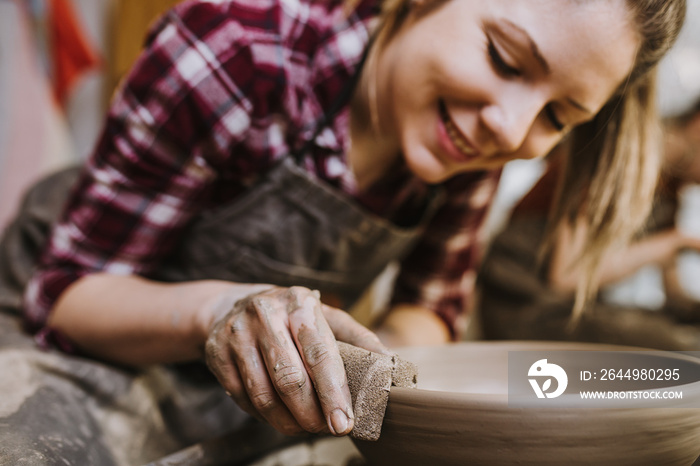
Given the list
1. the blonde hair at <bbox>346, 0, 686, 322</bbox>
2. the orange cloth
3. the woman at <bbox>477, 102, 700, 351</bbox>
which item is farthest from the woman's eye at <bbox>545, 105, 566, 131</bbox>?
the orange cloth

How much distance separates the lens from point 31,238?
89 centimetres

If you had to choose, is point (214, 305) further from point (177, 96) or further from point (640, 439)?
point (640, 439)

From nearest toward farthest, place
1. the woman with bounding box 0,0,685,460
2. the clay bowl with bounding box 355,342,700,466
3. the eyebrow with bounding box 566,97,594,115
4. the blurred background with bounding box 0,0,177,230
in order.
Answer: the clay bowl with bounding box 355,342,700,466 < the woman with bounding box 0,0,685,460 < the eyebrow with bounding box 566,97,594,115 < the blurred background with bounding box 0,0,177,230

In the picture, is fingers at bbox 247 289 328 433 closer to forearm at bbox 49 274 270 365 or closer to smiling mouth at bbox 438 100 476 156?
forearm at bbox 49 274 270 365

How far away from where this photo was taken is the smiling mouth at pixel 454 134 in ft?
2.09

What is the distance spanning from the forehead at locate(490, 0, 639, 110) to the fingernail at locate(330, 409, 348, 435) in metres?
A: 0.41

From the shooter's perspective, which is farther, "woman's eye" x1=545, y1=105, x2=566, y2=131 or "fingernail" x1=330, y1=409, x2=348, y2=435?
"woman's eye" x1=545, y1=105, x2=566, y2=131

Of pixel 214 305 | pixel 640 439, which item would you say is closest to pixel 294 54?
pixel 214 305

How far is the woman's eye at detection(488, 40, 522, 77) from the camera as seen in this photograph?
22.9 inches

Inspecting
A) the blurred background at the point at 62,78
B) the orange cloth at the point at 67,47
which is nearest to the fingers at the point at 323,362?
the blurred background at the point at 62,78

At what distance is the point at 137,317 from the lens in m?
0.62

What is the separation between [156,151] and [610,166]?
66 centimetres

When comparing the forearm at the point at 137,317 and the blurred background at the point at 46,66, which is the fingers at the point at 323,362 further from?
the blurred background at the point at 46,66

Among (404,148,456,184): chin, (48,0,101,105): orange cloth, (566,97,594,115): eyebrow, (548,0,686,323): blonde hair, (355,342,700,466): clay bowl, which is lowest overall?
(548,0,686,323): blonde hair
